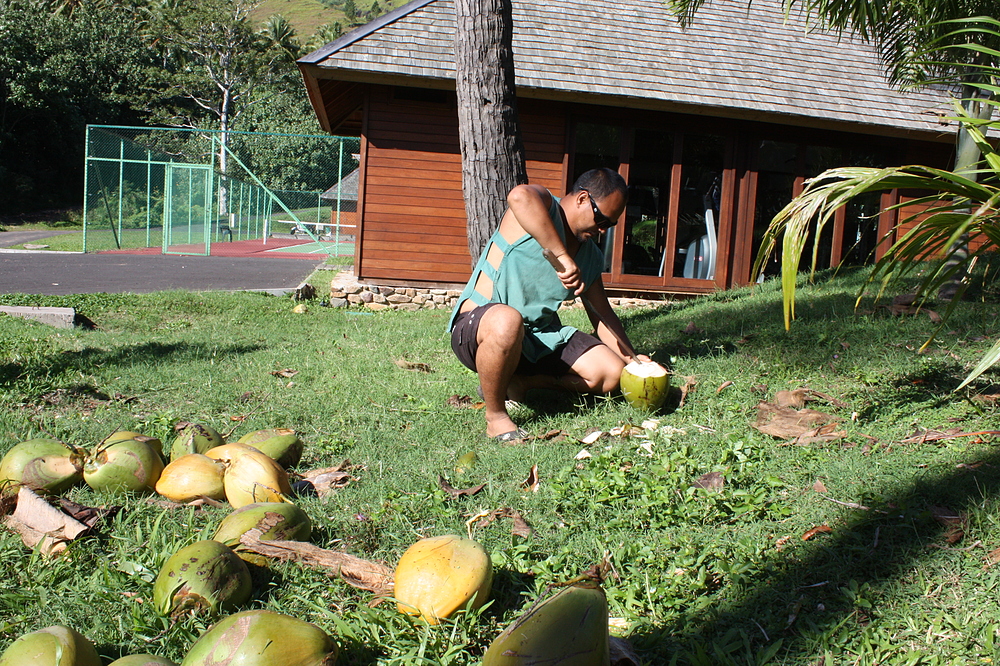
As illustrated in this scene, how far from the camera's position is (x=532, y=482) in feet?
9.57

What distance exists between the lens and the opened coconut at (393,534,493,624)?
190 cm

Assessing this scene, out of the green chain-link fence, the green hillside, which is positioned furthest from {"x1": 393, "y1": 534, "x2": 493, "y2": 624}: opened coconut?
the green hillside

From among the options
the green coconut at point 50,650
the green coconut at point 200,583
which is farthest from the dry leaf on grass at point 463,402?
the green coconut at point 50,650

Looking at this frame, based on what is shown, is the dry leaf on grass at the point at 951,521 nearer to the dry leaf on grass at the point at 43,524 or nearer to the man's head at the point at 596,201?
the man's head at the point at 596,201

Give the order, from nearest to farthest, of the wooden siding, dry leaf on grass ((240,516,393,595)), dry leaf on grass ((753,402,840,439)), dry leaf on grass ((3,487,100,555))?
dry leaf on grass ((240,516,393,595)) → dry leaf on grass ((3,487,100,555)) → dry leaf on grass ((753,402,840,439)) → the wooden siding

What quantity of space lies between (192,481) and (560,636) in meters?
1.70

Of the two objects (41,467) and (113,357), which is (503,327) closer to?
(41,467)

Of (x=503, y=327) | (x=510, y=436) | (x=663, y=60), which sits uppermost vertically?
(x=663, y=60)

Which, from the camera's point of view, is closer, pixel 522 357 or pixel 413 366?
pixel 522 357

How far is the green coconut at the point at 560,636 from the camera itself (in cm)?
146

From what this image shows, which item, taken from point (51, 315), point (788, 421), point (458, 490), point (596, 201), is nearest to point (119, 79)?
point (51, 315)

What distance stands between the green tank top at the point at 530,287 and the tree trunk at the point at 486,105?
5.99 ft

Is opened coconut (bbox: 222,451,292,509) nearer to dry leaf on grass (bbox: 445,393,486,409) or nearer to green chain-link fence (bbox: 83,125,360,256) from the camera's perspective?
dry leaf on grass (bbox: 445,393,486,409)

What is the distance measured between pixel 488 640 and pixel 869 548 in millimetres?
1183
